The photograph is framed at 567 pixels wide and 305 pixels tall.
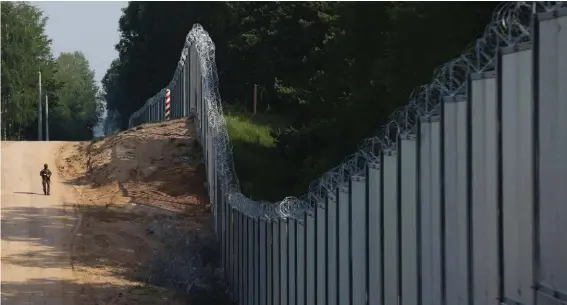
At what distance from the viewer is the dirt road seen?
17.4 m

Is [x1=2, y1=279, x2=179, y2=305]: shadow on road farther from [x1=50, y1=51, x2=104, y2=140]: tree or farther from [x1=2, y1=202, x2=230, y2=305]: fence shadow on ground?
[x1=50, y1=51, x2=104, y2=140]: tree

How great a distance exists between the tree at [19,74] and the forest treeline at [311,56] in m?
9.71

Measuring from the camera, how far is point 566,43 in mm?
4832

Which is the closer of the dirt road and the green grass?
the dirt road

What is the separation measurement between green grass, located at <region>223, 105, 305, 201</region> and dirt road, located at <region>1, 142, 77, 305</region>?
17.3 ft

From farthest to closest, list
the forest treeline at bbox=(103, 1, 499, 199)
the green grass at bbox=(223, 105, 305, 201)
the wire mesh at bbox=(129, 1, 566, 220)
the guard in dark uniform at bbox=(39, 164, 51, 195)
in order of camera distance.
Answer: the guard in dark uniform at bbox=(39, 164, 51, 195) < the green grass at bbox=(223, 105, 305, 201) < the forest treeline at bbox=(103, 1, 499, 199) < the wire mesh at bbox=(129, 1, 566, 220)

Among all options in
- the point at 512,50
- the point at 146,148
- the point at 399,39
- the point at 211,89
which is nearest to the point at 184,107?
the point at 146,148

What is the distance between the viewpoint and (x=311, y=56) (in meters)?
34.3

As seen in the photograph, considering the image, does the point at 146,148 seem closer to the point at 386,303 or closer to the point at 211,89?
the point at 211,89

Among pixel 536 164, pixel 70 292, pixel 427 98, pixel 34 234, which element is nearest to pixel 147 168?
pixel 34 234

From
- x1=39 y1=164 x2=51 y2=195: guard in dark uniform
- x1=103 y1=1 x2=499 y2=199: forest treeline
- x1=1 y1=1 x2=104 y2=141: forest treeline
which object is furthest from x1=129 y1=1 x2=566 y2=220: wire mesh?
x1=1 y1=1 x2=104 y2=141: forest treeline

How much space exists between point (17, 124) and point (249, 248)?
5704 cm

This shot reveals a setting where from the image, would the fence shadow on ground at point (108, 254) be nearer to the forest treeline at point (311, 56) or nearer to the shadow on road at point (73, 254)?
the shadow on road at point (73, 254)

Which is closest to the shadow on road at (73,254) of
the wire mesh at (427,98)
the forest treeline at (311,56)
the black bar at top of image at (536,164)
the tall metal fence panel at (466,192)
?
the wire mesh at (427,98)
